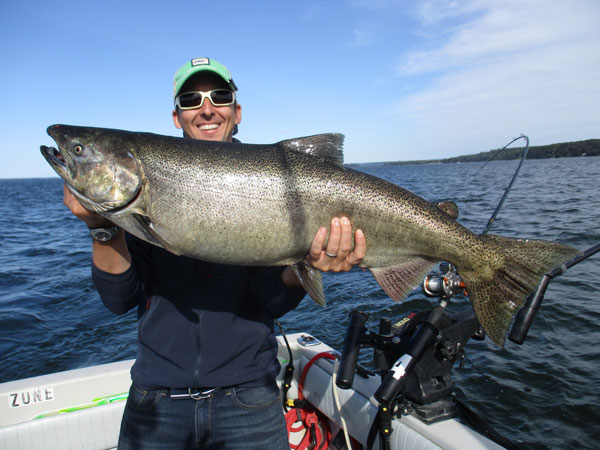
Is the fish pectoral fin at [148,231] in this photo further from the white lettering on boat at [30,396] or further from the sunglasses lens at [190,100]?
the white lettering on boat at [30,396]

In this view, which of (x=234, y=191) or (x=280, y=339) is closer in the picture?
(x=234, y=191)

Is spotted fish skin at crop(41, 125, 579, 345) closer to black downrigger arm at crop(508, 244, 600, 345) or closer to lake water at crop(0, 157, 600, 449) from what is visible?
black downrigger arm at crop(508, 244, 600, 345)

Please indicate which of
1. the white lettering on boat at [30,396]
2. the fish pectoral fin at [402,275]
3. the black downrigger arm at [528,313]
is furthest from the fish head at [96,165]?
the black downrigger arm at [528,313]

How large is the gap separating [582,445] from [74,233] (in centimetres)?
2707

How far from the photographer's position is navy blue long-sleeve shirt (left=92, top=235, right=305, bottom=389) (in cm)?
283

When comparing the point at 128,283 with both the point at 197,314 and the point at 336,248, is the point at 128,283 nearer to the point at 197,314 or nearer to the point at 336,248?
the point at 197,314

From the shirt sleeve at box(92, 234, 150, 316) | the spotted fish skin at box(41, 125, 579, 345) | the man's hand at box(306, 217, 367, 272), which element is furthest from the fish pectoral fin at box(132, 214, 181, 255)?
the man's hand at box(306, 217, 367, 272)

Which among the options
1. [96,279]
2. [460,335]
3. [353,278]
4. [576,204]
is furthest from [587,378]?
[576,204]

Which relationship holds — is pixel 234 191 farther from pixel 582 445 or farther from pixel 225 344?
pixel 582 445

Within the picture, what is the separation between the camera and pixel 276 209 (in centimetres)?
286

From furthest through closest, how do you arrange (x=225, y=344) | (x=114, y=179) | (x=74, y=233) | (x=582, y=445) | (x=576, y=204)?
1. (x=74, y=233)
2. (x=576, y=204)
3. (x=582, y=445)
4. (x=225, y=344)
5. (x=114, y=179)

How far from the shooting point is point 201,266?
312cm

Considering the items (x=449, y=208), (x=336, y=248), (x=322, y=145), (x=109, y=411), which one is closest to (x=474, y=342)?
(x=449, y=208)

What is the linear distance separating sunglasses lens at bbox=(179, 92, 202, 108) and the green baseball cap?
9 centimetres
